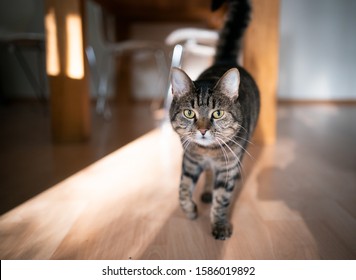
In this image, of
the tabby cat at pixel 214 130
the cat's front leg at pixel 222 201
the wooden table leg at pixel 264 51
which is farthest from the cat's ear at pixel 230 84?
the wooden table leg at pixel 264 51

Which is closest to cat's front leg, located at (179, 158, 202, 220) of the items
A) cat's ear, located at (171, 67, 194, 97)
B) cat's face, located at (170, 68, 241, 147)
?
cat's face, located at (170, 68, 241, 147)

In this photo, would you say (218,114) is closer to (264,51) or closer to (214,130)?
(214,130)

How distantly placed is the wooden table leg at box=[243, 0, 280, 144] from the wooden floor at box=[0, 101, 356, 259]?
27 centimetres

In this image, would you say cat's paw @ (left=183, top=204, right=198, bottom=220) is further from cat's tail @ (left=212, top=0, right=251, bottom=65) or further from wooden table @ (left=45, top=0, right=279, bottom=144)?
wooden table @ (left=45, top=0, right=279, bottom=144)

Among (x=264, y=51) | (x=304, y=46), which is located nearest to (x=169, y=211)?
(x=264, y=51)

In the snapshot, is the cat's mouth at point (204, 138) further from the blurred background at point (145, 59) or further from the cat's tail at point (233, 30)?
the blurred background at point (145, 59)

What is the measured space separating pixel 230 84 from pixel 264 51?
1.05m

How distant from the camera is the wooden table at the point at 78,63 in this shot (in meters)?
1.84

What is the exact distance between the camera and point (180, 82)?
1.01m

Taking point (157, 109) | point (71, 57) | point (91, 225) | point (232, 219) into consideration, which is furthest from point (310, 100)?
point (91, 225)

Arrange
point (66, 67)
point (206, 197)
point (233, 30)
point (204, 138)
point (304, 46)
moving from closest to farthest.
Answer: point (204, 138) < point (206, 197) < point (233, 30) < point (66, 67) < point (304, 46)

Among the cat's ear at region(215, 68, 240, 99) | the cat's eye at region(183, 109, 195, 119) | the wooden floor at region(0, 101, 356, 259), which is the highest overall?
the cat's ear at region(215, 68, 240, 99)

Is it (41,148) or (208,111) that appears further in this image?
(41,148)

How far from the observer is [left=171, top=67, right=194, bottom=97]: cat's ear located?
98 cm
